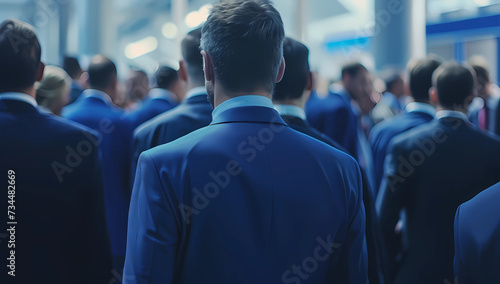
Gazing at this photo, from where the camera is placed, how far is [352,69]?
449 cm

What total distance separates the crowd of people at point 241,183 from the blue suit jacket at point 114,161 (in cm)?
1

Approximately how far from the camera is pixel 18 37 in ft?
5.81

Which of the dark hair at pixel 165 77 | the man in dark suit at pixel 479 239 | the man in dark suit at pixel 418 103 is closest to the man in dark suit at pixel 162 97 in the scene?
the dark hair at pixel 165 77

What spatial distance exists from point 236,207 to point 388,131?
2.20 m

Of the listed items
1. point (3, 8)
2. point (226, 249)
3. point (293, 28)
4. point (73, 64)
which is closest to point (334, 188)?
point (226, 249)

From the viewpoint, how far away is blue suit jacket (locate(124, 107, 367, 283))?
112 centimetres

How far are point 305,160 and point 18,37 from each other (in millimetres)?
980

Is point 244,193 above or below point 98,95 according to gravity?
above

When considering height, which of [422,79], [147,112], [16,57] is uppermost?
[16,57]

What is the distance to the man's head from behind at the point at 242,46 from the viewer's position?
46.9 inches

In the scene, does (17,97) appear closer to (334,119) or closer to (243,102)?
(243,102)

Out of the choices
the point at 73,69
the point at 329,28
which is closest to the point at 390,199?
the point at 73,69

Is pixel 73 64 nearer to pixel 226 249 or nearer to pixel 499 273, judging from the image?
pixel 226 249

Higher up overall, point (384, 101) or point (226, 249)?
point (226, 249)
